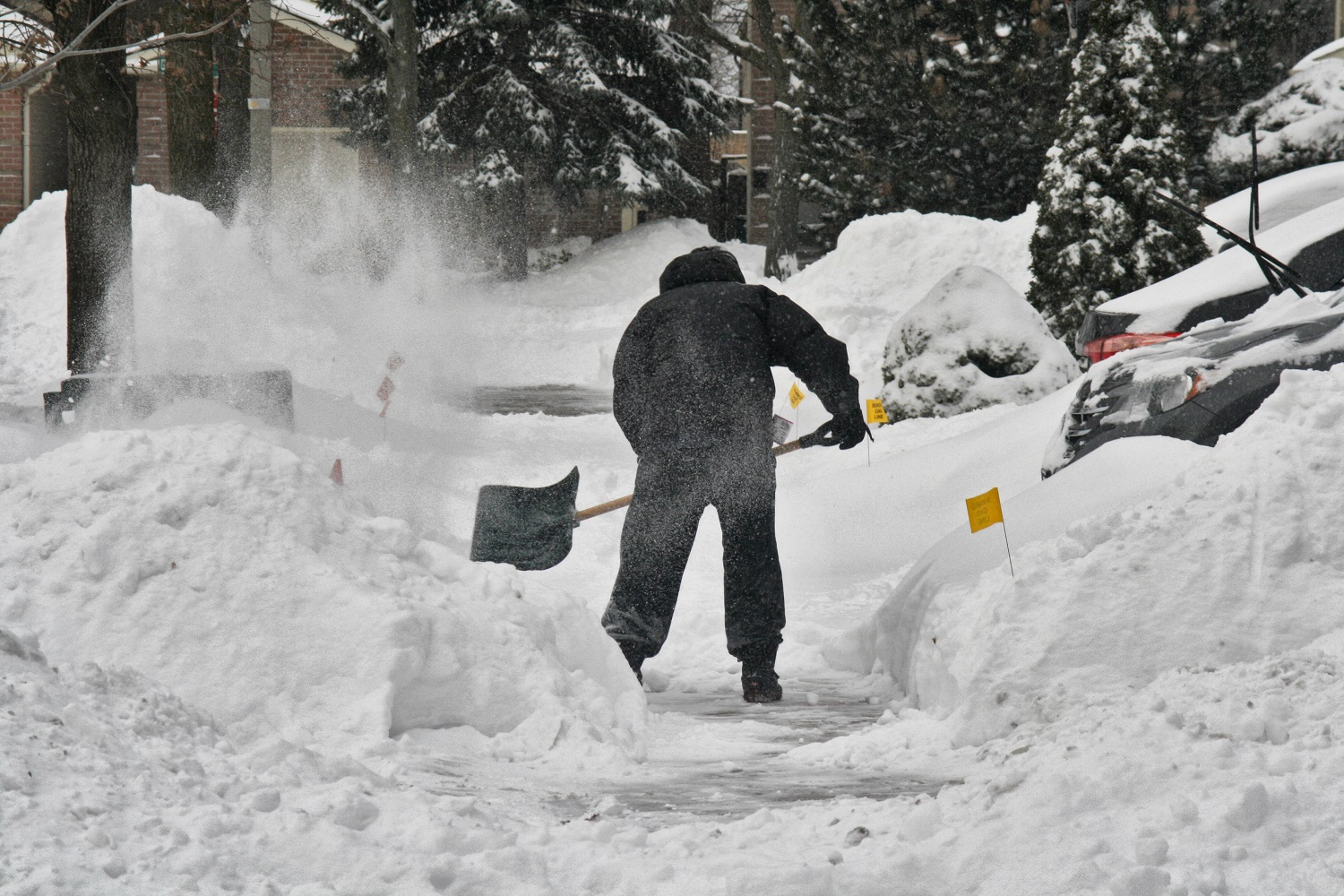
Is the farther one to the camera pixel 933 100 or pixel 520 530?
pixel 933 100

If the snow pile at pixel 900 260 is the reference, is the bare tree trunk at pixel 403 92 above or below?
above

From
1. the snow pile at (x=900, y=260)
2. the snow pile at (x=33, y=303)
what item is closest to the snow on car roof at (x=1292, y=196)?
the snow pile at (x=900, y=260)

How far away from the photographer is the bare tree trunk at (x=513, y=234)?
25562 mm

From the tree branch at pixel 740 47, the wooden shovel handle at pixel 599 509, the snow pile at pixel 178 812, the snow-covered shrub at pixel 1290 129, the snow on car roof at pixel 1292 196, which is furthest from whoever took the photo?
the tree branch at pixel 740 47

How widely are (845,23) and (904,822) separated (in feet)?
65.6

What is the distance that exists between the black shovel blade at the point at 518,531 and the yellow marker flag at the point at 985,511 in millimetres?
2095

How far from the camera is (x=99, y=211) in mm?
10453

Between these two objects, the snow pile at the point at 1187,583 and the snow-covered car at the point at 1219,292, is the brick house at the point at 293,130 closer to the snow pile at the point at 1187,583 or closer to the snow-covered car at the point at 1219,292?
the snow-covered car at the point at 1219,292

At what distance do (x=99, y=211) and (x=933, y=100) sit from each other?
13.7 metres

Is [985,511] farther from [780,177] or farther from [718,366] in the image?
[780,177]

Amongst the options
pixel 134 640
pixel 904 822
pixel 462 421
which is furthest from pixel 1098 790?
pixel 462 421

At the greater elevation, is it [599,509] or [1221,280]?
[1221,280]

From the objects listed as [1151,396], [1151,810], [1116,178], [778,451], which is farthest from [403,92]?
[1151,810]

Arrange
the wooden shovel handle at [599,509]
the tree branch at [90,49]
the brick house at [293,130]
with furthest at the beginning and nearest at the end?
the brick house at [293,130], the tree branch at [90,49], the wooden shovel handle at [599,509]
